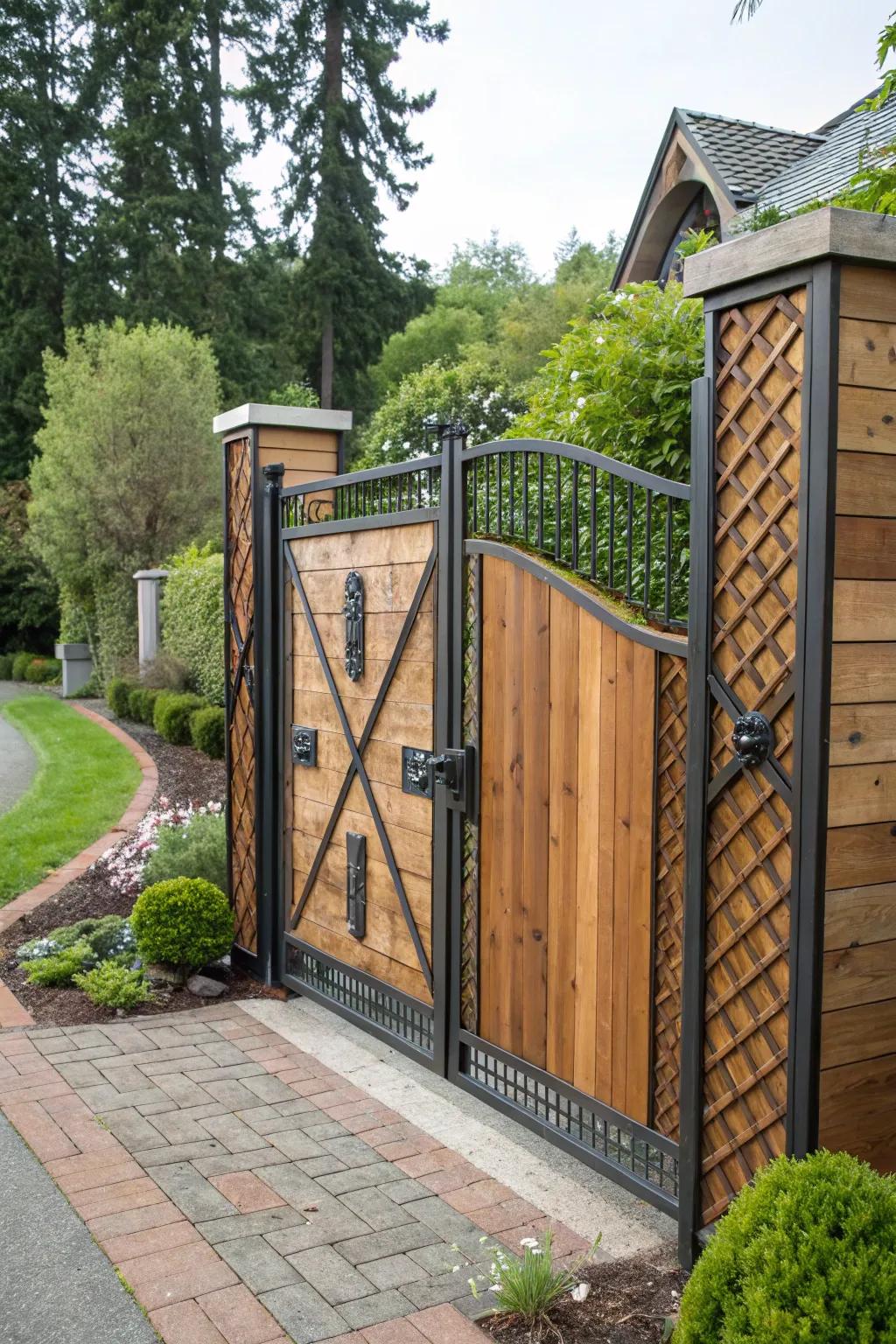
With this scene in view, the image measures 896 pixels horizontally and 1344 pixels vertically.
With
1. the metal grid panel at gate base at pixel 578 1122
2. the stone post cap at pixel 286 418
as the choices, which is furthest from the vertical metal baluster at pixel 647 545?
the stone post cap at pixel 286 418

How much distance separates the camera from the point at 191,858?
658 centimetres

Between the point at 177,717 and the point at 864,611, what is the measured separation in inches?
468

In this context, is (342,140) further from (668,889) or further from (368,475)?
(668,889)

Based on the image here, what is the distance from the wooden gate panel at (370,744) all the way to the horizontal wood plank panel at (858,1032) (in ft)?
6.80

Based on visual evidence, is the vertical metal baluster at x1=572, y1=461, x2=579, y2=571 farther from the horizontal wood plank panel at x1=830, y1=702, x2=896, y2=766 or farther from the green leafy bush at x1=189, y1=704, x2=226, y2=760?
the green leafy bush at x1=189, y1=704, x2=226, y2=760

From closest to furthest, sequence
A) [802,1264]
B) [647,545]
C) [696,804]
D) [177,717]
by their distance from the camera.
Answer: [802,1264] → [696,804] → [647,545] → [177,717]

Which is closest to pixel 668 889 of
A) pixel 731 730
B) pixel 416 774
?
pixel 731 730

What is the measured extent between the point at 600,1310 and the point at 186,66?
110ft

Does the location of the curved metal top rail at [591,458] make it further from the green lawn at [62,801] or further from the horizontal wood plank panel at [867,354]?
the green lawn at [62,801]

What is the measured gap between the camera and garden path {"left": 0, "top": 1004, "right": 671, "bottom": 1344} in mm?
3021

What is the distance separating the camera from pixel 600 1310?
2.98 metres

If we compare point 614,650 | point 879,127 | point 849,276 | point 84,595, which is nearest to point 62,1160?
point 614,650

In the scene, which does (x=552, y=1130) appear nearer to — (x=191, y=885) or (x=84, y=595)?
(x=191, y=885)

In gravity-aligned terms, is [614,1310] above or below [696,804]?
below
